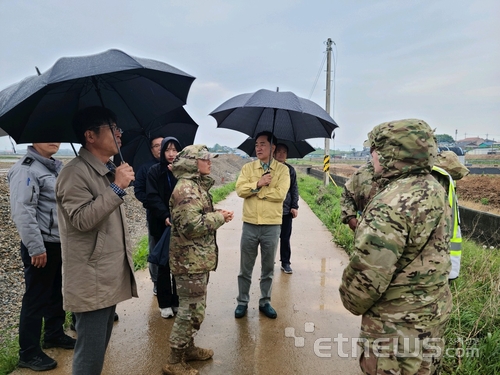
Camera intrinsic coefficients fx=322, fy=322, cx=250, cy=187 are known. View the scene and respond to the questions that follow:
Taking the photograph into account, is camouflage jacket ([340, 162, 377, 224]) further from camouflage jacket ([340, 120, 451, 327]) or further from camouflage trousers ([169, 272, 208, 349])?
camouflage trousers ([169, 272, 208, 349])

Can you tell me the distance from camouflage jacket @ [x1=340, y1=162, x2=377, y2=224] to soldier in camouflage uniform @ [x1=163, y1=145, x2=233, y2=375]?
119cm

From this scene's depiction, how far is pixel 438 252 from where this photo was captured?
162cm

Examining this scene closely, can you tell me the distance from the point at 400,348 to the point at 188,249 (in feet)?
5.10

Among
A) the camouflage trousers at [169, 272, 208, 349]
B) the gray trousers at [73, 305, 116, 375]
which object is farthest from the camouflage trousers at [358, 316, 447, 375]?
the gray trousers at [73, 305, 116, 375]

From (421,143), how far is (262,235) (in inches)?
83.3

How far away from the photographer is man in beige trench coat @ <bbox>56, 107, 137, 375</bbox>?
1.82 metres

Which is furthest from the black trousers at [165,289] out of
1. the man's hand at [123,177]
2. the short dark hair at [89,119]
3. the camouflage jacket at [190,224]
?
the short dark hair at [89,119]

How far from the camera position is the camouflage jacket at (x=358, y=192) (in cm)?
288

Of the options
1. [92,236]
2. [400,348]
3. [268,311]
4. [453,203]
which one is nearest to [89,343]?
[92,236]

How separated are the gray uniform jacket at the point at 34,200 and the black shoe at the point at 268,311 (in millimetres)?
2201

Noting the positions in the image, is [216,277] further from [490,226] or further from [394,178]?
[490,226]

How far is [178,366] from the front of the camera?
2525 millimetres

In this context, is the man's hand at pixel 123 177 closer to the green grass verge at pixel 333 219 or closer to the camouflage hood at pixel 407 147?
the camouflage hood at pixel 407 147

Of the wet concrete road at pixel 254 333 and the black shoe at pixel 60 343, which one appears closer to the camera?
the wet concrete road at pixel 254 333
